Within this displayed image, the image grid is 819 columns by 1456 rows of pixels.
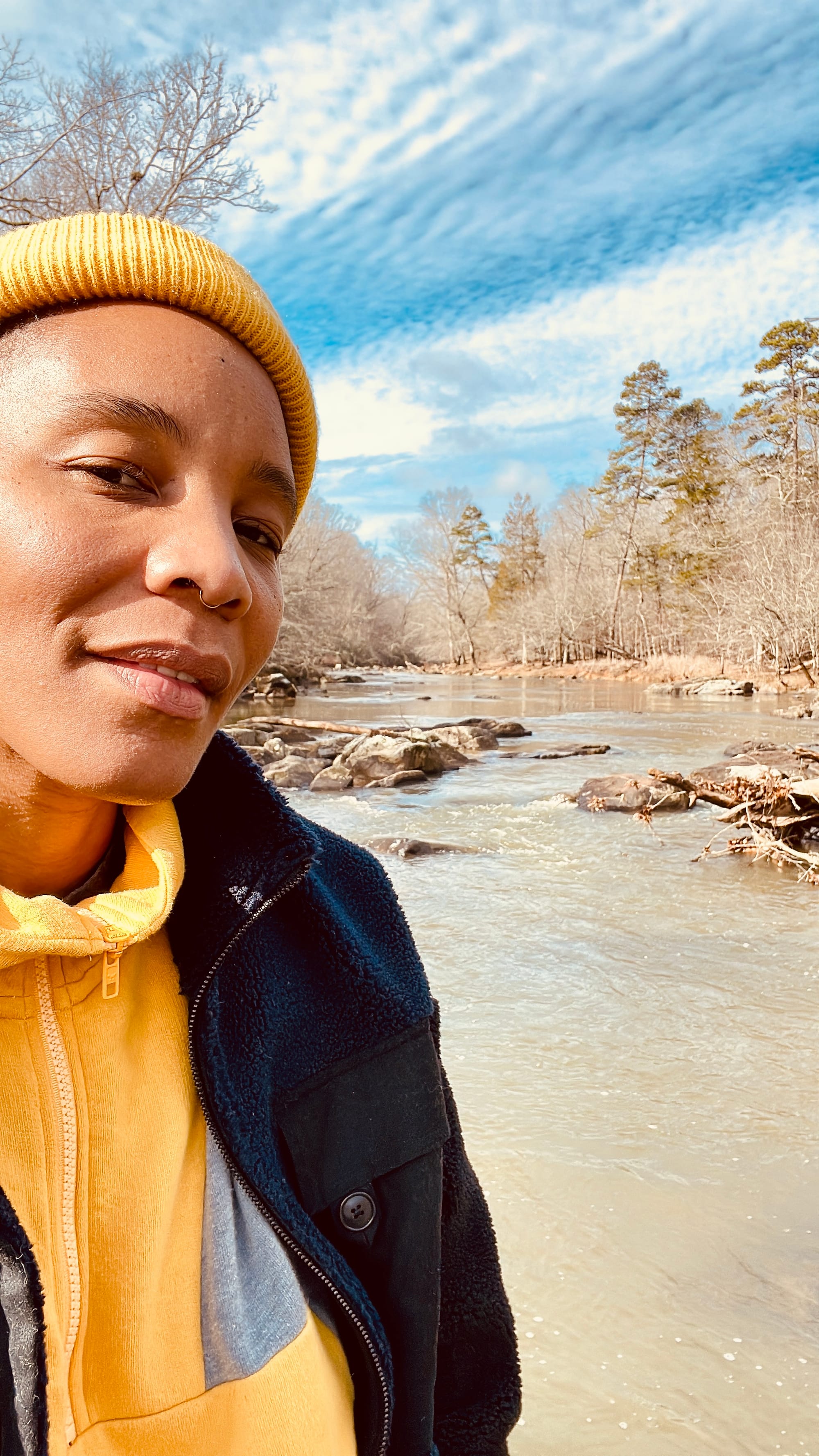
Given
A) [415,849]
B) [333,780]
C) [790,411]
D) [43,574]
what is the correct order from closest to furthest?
[43,574] → [415,849] → [333,780] → [790,411]

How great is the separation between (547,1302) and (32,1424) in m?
1.90

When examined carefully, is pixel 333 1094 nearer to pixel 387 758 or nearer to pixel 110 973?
pixel 110 973

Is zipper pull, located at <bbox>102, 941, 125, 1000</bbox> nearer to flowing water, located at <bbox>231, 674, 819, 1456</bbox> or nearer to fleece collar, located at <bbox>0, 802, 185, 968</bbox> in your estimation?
fleece collar, located at <bbox>0, 802, 185, 968</bbox>

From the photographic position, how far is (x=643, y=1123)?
3.20 m

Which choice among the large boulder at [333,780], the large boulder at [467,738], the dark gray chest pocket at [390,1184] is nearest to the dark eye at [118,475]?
the dark gray chest pocket at [390,1184]

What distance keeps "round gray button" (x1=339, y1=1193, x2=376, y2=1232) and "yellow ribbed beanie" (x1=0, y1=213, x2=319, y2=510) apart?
1.02 m

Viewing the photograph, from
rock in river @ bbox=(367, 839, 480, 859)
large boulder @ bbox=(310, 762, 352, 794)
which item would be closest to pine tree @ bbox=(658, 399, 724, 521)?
large boulder @ bbox=(310, 762, 352, 794)

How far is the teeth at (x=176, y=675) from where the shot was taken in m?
0.85

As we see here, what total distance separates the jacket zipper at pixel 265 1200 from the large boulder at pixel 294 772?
413 inches

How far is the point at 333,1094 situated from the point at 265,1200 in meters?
0.14

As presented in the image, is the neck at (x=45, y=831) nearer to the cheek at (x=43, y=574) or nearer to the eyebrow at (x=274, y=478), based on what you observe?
the cheek at (x=43, y=574)

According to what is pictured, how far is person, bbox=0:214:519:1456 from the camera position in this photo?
831 millimetres

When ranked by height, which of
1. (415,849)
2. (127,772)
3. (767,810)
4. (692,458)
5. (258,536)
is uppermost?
(692,458)

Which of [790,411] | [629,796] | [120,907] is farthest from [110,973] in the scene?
[790,411]
